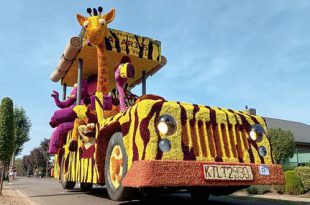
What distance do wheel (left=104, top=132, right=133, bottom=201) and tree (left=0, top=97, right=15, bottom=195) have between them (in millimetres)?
6578

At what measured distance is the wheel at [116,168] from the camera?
16.5 feet

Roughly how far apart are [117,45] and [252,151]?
17.3 ft

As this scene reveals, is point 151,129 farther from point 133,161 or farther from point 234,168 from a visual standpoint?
point 234,168

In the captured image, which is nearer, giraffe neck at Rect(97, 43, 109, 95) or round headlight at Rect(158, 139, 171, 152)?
round headlight at Rect(158, 139, 171, 152)

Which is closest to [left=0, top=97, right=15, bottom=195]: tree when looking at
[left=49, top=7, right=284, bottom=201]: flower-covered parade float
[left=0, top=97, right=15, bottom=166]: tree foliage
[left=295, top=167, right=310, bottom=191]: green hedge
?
[left=0, top=97, right=15, bottom=166]: tree foliage

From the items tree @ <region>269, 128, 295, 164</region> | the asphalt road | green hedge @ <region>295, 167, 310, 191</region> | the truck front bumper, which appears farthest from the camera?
tree @ <region>269, 128, 295, 164</region>

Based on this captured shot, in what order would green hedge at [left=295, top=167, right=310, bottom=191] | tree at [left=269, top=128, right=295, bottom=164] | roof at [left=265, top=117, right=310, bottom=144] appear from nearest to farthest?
green hedge at [left=295, top=167, right=310, bottom=191] < tree at [left=269, top=128, right=295, bottom=164] < roof at [left=265, top=117, right=310, bottom=144]

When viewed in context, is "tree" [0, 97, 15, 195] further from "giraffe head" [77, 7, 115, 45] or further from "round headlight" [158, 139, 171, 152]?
"round headlight" [158, 139, 171, 152]

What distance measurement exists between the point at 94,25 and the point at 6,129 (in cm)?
500

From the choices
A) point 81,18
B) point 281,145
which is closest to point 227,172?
point 81,18

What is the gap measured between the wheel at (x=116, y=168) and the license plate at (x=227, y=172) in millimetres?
1131

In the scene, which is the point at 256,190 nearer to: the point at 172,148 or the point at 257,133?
the point at 257,133

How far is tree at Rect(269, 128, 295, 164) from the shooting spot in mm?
27797

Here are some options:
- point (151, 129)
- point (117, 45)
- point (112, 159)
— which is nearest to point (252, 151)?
point (151, 129)
